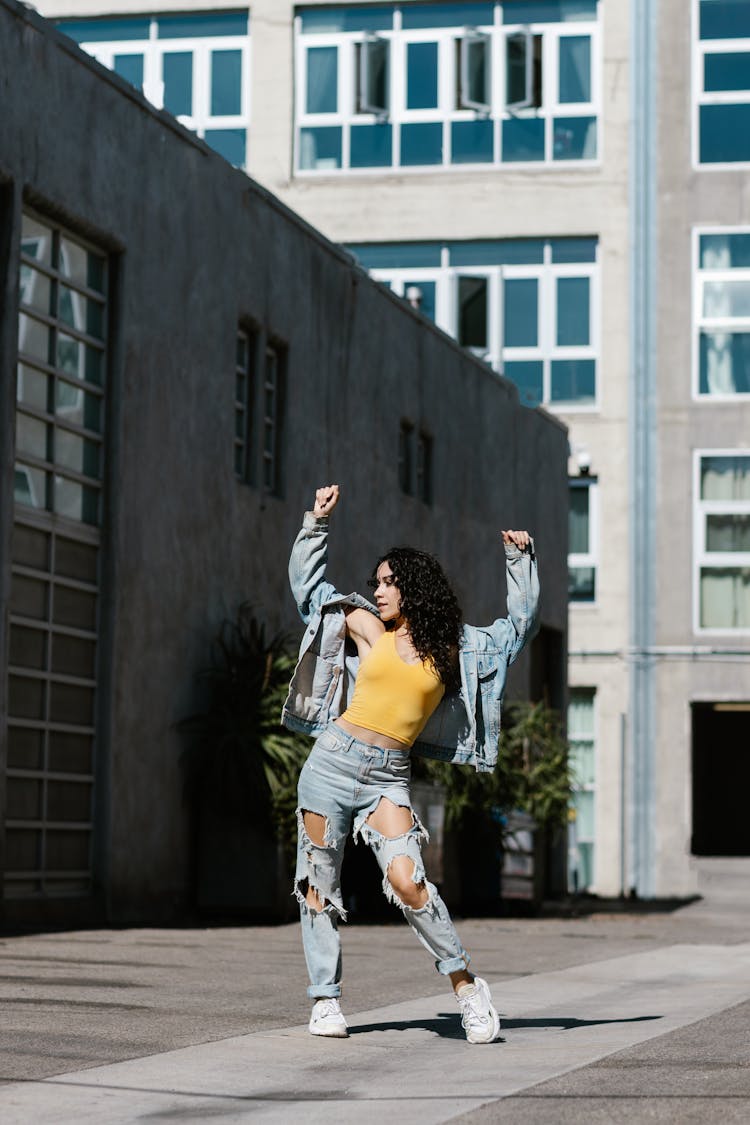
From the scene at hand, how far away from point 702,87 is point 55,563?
71.5 feet

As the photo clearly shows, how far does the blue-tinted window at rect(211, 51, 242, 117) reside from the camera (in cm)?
3575

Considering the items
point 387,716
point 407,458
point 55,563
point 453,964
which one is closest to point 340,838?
point 387,716

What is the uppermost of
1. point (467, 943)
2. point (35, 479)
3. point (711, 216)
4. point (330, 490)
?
point (711, 216)

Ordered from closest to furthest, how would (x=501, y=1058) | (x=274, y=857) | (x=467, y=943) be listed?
(x=501, y=1058) → (x=467, y=943) → (x=274, y=857)

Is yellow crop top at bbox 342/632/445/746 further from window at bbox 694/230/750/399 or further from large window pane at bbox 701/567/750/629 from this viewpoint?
window at bbox 694/230/750/399

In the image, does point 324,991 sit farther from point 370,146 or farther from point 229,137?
point 229,137

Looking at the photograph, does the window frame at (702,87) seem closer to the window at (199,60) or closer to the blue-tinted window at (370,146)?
the blue-tinted window at (370,146)

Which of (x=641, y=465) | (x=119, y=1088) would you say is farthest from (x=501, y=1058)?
(x=641, y=465)

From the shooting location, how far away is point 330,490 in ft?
27.1

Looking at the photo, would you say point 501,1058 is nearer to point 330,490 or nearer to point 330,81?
point 330,490

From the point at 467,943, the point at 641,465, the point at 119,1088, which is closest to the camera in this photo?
the point at 119,1088

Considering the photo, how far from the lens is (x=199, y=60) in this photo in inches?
1406

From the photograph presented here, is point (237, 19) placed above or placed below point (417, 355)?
above

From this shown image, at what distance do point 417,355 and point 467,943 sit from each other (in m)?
9.33
